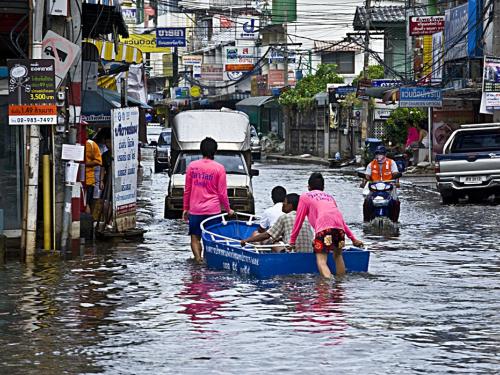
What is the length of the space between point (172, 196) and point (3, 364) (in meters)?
15.8

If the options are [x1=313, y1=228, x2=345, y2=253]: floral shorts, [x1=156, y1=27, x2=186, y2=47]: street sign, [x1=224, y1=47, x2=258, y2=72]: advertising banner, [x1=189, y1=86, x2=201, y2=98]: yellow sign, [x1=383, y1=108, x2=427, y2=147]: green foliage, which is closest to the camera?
[x1=313, y1=228, x2=345, y2=253]: floral shorts

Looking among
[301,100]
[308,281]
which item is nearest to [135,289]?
[308,281]

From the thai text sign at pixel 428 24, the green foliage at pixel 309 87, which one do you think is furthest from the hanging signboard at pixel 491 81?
the green foliage at pixel 309 87

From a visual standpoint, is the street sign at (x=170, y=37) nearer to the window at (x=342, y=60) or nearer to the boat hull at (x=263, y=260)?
the window at (x=342, y=60)

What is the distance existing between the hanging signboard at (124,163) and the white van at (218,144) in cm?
472

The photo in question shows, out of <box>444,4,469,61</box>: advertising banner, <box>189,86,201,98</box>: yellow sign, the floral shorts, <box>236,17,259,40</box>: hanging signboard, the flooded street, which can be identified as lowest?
the flooded street

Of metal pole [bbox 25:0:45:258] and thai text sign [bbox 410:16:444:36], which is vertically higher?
thai text sign [bbox 410:16:444:36]

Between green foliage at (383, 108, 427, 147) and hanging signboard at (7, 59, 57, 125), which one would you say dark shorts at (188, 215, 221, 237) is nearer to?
hanging signboard at (7, 59, 57, 125)

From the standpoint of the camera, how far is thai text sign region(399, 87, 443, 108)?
44.2 meters

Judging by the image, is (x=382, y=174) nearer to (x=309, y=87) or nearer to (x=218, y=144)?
(x=218, y=144)

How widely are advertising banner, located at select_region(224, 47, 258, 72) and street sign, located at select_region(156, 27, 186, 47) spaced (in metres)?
22.7

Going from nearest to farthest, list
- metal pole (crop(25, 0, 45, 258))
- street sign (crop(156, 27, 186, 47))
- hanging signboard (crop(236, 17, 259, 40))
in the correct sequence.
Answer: metal pole (crop(25, 0, 45, 258)) < street sign (crop(156, 27, 186, 47)) < hanging signboard (crop(236, 17, 259, 40))

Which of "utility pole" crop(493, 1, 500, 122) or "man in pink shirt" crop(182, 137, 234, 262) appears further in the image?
"utility pole" crop(493, 1, 500, 122)

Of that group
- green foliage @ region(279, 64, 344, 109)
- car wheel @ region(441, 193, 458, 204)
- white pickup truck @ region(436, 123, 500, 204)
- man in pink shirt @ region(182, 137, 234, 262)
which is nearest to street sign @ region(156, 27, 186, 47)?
green foliage @ region(279, 64, 344, 109)
